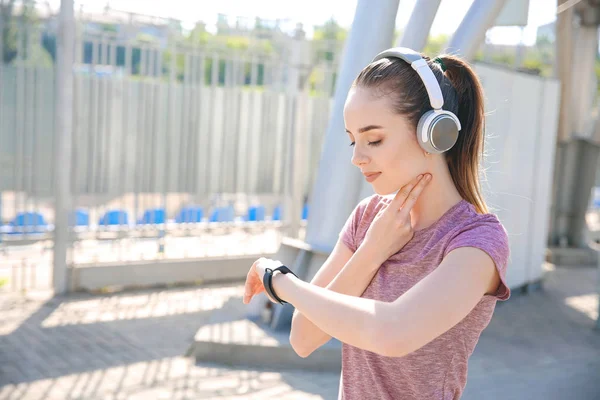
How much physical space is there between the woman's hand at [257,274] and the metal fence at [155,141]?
5.87m

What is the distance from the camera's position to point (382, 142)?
160 cm

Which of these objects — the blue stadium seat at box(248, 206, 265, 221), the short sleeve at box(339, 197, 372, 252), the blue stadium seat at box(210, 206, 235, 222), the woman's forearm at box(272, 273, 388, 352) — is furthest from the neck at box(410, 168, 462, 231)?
the blue stadium seat at box(248, 206, 265, 221)

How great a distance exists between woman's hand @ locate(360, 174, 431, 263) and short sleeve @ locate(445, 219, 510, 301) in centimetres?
15

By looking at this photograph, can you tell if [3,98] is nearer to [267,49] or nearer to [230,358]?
[267,49]

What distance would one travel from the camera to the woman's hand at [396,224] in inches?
65.1

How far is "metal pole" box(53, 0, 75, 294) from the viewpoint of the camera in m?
6.93

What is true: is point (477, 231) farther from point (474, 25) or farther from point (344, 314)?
point (474, 25)

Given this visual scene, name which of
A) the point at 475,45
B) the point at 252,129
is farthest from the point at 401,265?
the point at 252,129

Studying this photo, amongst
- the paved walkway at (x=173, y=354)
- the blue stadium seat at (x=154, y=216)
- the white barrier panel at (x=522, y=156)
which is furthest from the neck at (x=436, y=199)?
the blue stadium seat at (x=154, y=216)

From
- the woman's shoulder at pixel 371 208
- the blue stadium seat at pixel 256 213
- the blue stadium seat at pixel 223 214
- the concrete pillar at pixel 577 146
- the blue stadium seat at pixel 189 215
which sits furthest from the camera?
the concrete pillar at pixel 577 146

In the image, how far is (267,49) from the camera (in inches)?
331

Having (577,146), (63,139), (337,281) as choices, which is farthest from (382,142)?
(577,146)

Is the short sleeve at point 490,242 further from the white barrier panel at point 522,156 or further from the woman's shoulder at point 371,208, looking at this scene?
the white barrier panel at point 522,156

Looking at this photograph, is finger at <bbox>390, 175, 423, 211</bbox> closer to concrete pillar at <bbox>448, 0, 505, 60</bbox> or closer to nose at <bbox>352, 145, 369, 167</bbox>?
nose at <bbox>352, 145, 369, 167</bbox>
